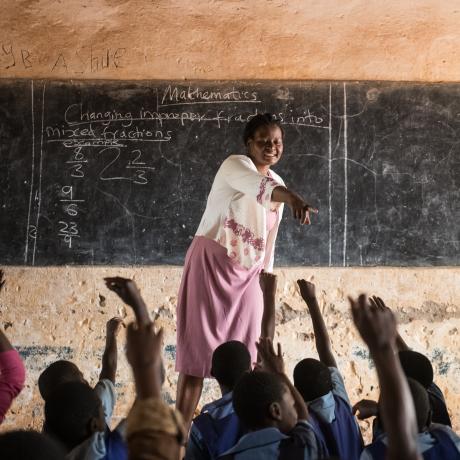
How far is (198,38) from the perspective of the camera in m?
4.64

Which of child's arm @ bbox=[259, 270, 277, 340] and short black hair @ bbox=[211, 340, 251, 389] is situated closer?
short black hair @ bbox=[211, 340, 251, 389]

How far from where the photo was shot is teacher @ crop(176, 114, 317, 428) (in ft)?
11.0

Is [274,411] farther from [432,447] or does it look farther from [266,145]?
[266,145]

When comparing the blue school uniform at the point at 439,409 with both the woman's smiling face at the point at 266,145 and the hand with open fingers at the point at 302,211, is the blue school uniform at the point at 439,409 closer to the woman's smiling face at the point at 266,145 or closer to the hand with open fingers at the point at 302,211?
the hand with open fingers at the point at 302,211

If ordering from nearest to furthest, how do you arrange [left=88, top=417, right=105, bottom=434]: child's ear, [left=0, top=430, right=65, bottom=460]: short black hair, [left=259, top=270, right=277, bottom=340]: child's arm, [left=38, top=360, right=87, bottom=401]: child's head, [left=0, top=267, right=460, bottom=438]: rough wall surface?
[left=0, top=430, right=65, bottom=460]: short black hair
[left=88, top=417, right=105, bottom=434]: child's ear
[left=38, top=360, right=87, bottom=401]: child's head
[left=259, top=270, right=277, bottom=340]: child's arm
[left=0, top=267, right=460, bottom=438]: rough wall surface

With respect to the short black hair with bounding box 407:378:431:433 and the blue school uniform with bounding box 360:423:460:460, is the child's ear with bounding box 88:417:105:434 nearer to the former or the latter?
the blue school uniform with bounding box 360:423:460:460

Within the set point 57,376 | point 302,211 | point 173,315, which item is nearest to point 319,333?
point 302,211

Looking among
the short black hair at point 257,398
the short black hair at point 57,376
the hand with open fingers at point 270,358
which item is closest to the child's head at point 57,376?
the short black hair at point 57,376

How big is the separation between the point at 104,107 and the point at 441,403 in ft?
9.60

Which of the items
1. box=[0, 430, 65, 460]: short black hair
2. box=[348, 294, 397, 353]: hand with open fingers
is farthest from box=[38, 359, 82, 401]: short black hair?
box=[348, 294, 397, 353]: hand with open fingers

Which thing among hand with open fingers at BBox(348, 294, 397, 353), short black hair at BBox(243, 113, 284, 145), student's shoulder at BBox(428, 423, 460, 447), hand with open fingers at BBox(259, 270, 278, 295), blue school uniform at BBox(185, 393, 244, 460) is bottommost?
blue school uniform at BBox(185, 393, 244, 460)

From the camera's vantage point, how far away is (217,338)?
3.38m

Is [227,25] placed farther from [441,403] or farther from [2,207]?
[441,403]

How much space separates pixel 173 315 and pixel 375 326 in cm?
344
